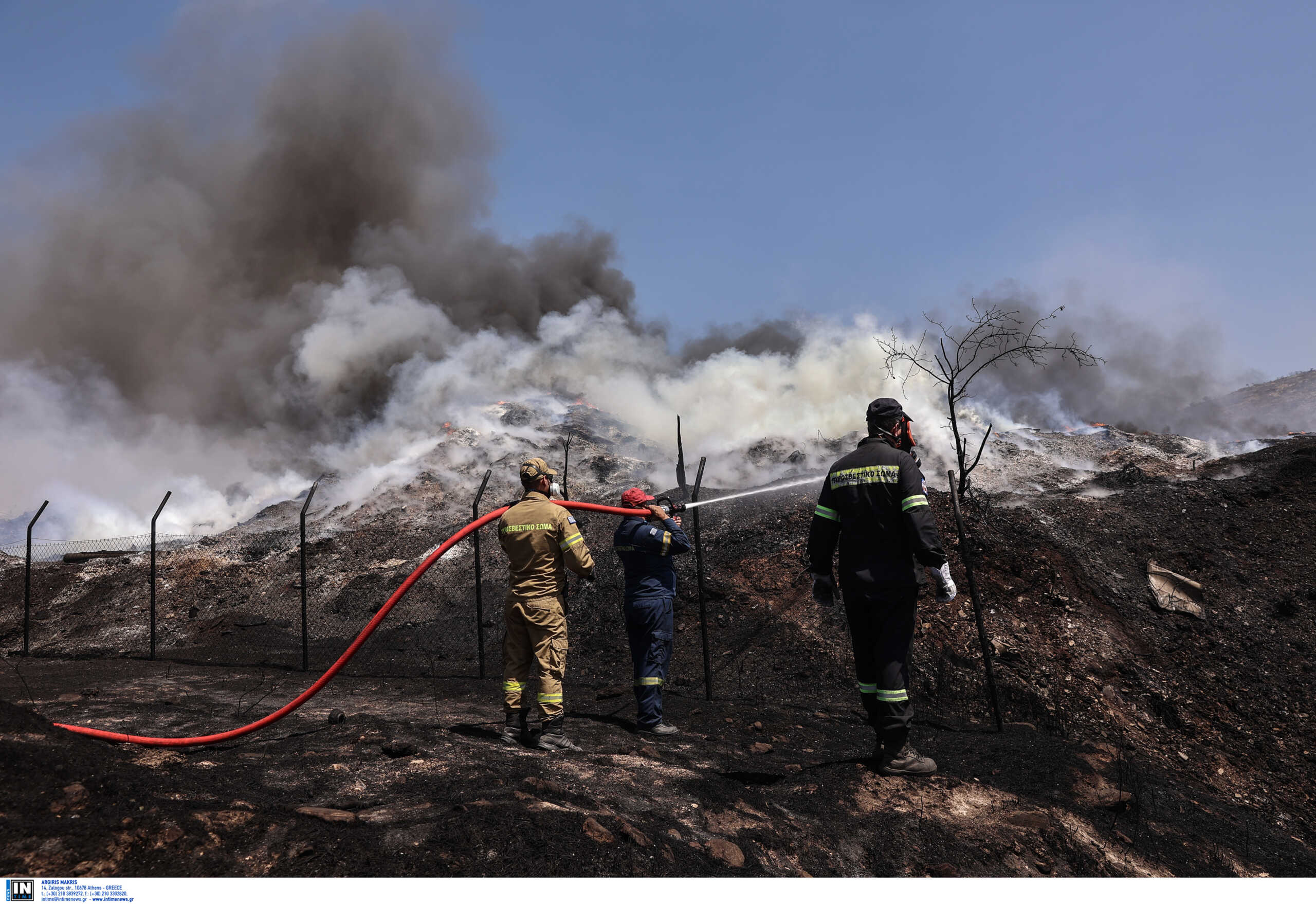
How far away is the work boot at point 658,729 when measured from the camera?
19.2 feet

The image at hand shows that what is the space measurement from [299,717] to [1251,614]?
9969mm

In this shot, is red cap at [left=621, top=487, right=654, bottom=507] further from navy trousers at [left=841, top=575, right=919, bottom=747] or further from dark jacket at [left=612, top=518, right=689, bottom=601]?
navy trousers at [left=841, top=575, right=919, bottom=747]

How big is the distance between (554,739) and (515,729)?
409 millimetres

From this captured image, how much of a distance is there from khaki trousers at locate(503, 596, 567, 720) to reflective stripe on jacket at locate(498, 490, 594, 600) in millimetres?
95

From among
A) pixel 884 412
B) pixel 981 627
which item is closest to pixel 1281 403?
pixel 981 627

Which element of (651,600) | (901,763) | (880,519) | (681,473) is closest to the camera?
(901,763)

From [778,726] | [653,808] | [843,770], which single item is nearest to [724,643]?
[778,726]

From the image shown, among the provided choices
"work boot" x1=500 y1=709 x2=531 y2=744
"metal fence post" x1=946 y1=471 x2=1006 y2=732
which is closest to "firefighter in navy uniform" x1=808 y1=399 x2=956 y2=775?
"metal fence post" x1=946 y1=471 x2=1006 y2=732

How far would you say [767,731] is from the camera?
6285 mm

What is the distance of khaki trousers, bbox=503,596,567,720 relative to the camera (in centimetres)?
505

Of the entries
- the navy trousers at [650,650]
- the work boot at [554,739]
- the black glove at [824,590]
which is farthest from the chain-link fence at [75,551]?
the black glove at [824,590]

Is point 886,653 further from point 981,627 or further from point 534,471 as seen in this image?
point 534,471

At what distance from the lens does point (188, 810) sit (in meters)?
2.79

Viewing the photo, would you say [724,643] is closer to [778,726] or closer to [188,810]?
[778,726]
